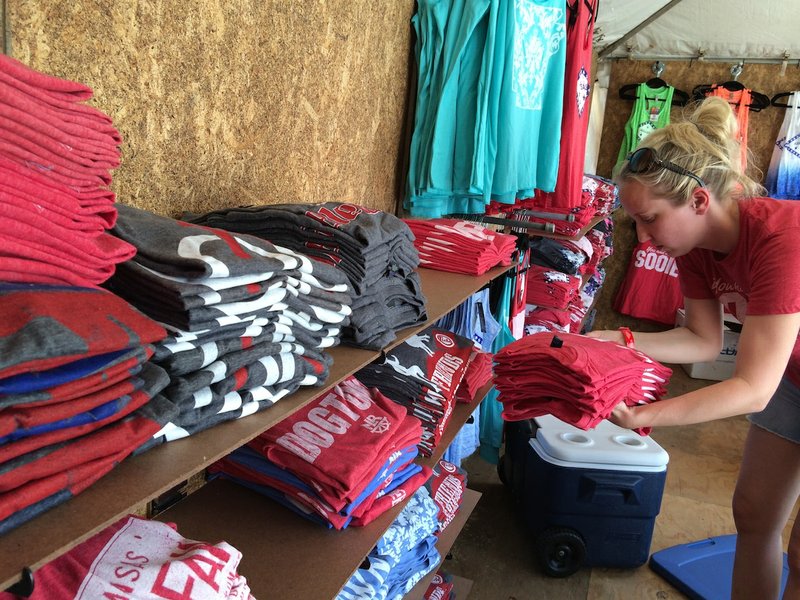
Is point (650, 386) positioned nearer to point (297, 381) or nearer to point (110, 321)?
point (297, 381)

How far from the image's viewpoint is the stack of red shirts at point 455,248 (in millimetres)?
2059

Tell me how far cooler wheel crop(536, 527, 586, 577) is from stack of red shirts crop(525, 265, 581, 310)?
4.90 feet

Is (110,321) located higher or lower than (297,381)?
higher

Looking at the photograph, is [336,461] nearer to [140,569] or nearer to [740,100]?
[140,569]

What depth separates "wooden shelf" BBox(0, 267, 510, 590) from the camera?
55cm

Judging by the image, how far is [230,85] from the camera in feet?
4.59

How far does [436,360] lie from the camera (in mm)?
1908

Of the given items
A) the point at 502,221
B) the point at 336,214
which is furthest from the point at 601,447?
the point at 336,214

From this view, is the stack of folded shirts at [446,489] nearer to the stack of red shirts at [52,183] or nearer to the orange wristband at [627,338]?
the orange wristband at [627,338]

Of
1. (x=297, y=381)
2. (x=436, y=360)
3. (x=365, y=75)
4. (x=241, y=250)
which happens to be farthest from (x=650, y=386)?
(x=365, y=75)

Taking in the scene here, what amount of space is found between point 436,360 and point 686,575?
5.79 ft

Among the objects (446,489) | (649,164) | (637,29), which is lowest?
(446,489)

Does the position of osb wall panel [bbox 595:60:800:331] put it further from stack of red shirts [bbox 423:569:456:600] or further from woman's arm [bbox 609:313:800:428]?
stack of red shirts [bbox 423:569:456:600]

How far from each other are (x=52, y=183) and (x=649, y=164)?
1454mm
